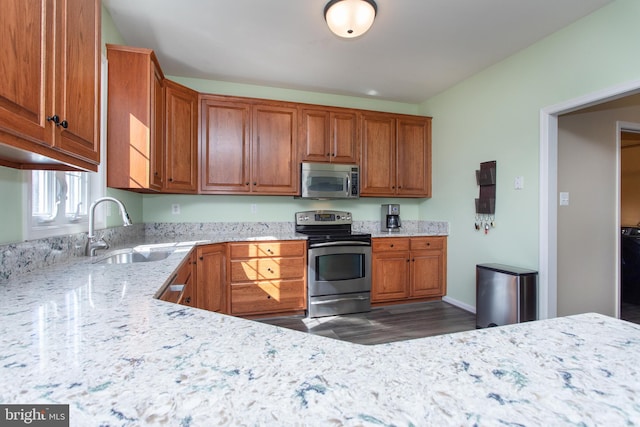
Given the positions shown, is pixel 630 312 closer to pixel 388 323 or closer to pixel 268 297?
pixel 388 323

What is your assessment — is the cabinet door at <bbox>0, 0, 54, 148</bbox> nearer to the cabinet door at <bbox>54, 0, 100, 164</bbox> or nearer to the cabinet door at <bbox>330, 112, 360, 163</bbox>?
the cabinet door at <bbox>54, 0, 100, 164</bbox>

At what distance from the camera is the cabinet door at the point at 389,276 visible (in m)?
3.30

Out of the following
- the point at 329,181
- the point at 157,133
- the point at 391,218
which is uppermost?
the point at 157,133

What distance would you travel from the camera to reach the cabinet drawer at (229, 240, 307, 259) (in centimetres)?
290

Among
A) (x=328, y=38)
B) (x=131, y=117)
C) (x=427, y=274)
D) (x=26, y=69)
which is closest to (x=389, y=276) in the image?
(x=427, y=274)

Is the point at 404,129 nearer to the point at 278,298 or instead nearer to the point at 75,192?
the point at 278,298

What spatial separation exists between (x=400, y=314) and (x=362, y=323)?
51 centimetres

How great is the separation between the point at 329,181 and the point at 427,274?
160cm

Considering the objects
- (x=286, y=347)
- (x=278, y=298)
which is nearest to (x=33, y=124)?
(x=286, y=347)

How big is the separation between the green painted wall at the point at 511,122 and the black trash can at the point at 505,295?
22 cm

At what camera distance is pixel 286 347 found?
21.6 inches

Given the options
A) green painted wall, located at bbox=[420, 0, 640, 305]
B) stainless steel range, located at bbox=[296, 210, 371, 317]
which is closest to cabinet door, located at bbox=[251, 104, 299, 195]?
stainless steel range, located at bbox=[296, 210, 371, 317]

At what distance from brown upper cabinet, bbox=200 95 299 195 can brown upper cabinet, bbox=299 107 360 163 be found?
0.42 feet

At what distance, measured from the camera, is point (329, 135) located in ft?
11.2
